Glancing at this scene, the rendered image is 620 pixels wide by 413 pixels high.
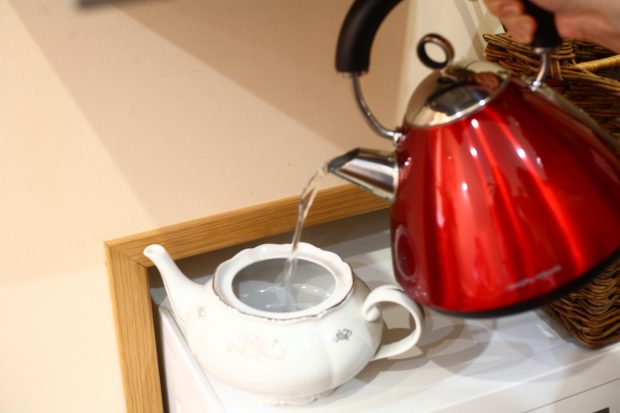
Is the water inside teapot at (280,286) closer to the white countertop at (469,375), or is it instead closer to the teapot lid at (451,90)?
the white countertop at (469,375)

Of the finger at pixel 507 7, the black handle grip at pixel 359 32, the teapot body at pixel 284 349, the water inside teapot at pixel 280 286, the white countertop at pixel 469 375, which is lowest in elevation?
the white countertop at pixel 469 375

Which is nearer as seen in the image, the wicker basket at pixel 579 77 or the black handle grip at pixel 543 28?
the black handle grip at pixel 543 28

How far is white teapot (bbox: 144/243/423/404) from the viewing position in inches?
28.1

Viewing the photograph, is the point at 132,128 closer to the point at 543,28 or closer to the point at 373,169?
the point at 373,169

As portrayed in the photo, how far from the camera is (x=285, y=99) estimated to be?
0.90 m

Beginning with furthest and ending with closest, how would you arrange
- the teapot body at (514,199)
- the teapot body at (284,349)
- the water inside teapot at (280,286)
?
the water inside teapot at (280,286)
the teapot body at (284,349)
the teapot body at (514,199)

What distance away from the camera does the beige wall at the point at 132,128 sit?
797mm

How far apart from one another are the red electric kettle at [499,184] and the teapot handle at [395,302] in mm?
115

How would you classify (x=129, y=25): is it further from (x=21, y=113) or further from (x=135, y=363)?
(x=135, y=363)

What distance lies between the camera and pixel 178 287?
79 cm

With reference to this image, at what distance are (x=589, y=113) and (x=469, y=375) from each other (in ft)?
0.96

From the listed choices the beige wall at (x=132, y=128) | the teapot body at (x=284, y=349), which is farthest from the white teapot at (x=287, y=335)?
the beige wall at (x=132, y=128)

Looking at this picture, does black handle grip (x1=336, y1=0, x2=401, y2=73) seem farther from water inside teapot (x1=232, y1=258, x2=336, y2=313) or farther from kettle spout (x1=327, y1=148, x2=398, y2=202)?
water inside teapot (x1=232, y1=258, x2=336, y2=313)

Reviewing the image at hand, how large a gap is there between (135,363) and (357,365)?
33cm
